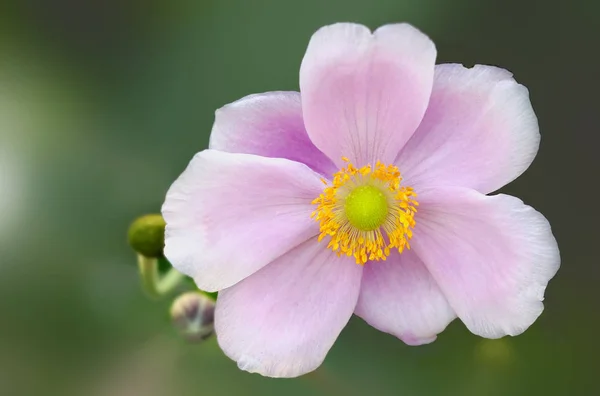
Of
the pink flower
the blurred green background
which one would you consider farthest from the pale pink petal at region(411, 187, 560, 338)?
the blurred green background

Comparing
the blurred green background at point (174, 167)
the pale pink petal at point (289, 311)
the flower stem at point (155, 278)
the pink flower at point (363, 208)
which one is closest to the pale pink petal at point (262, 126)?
the pink flower at point (363, 208)

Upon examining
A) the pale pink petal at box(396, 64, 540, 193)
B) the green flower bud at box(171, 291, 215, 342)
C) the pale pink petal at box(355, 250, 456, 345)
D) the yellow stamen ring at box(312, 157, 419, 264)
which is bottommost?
the green flower bud at box(171, 291, 215, 342)

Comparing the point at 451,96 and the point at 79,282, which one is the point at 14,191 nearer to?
the point at 79,282

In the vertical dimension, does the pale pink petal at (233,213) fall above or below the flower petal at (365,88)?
below

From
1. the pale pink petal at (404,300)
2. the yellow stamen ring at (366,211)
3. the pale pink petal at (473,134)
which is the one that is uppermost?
the pale pink petal at (473,134)

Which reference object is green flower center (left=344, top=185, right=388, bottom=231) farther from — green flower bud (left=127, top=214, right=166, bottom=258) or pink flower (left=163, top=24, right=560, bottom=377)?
green flower bud (left=127, top=214, right=166, bottom=258)

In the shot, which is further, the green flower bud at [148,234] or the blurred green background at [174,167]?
the blurred green background at [174,167]

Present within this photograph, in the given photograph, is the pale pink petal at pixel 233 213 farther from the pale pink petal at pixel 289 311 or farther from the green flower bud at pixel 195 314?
the green flower bud at pixel 195 314

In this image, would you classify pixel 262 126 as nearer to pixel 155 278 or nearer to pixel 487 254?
pixel 487 254
